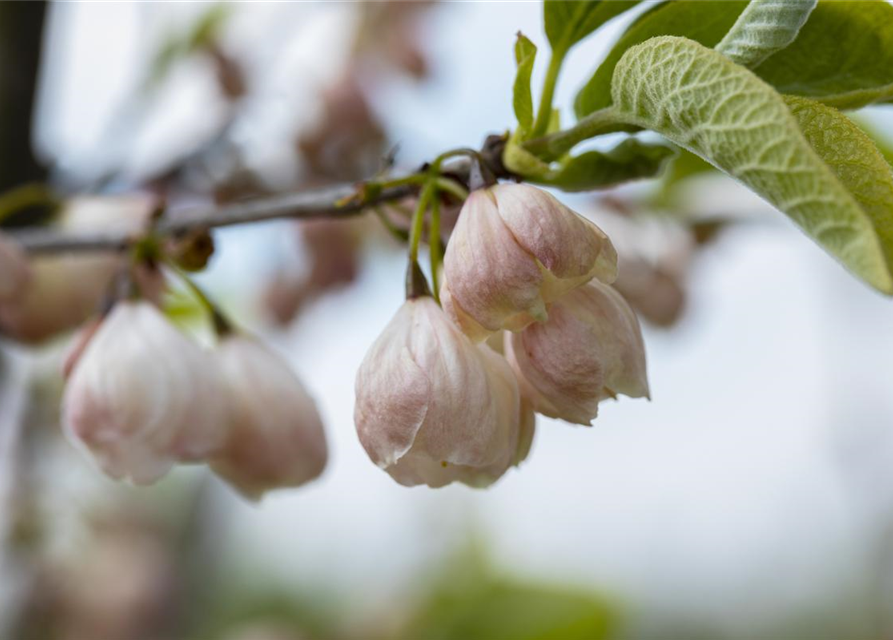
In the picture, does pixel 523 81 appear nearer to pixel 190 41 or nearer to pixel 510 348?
pixel 510 348

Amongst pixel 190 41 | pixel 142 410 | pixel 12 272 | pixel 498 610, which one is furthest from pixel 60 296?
pixel 498 610

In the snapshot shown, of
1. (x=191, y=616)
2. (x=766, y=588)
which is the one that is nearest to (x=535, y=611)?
(x=191, y=616)

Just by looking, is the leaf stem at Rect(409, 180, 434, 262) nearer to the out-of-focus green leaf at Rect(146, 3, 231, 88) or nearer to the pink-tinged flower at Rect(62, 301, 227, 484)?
the pink-tinged flower at Rect(62, 301, 227, 484)

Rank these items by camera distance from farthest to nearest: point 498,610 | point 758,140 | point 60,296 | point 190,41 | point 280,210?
point 498,610 < point 190,41 < point 60,296 < point 280,210 < point 758,140

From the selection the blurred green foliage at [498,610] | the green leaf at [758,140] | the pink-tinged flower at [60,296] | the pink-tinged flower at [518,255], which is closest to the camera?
the green leaf at [758,140]

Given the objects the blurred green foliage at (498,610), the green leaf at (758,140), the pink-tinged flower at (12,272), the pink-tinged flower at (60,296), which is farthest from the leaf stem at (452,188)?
the blurred green foliage at (498,610)

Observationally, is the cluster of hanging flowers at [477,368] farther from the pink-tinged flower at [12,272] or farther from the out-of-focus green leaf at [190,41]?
the out-of-focus green leaf at [190,41]
